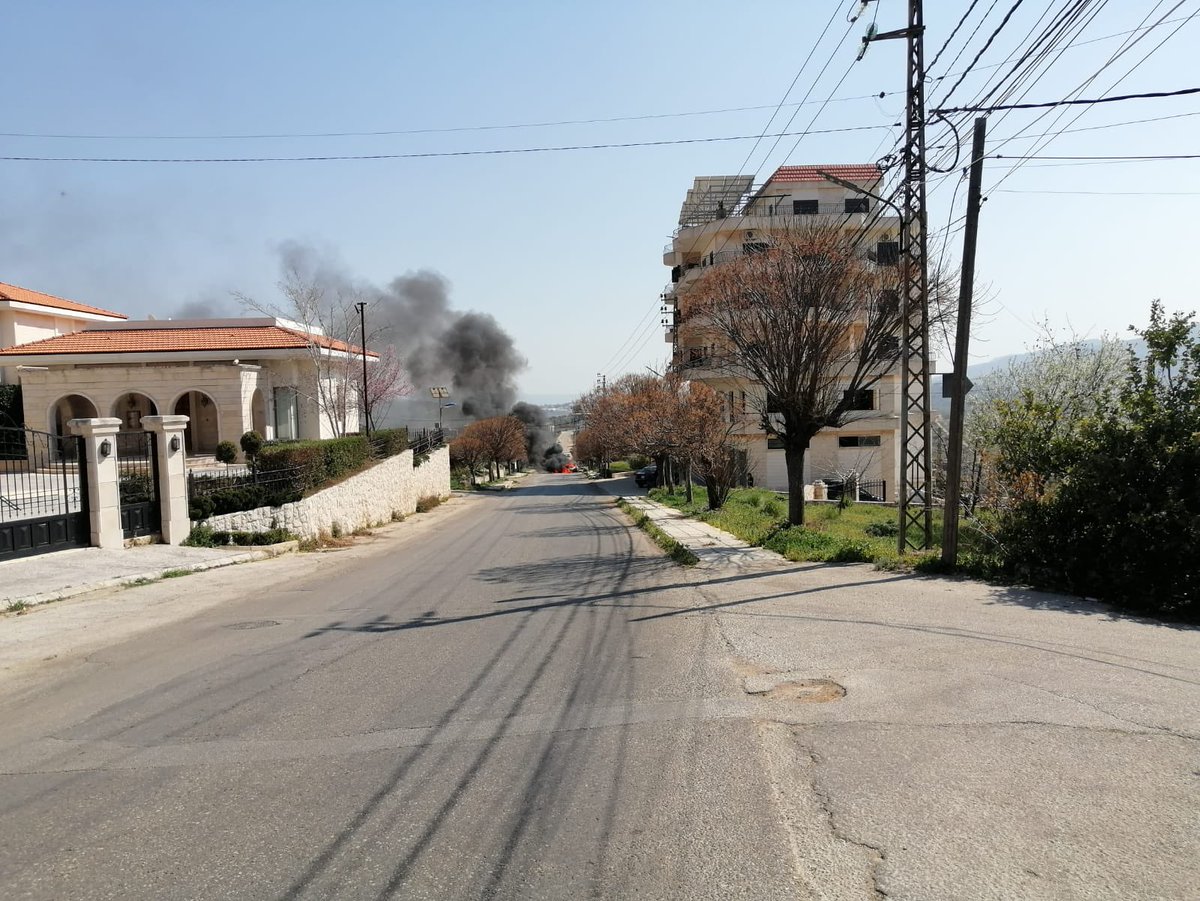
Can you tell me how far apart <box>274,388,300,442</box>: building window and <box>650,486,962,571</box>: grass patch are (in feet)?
48.7

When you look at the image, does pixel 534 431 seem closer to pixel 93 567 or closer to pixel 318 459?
pixel 318 459

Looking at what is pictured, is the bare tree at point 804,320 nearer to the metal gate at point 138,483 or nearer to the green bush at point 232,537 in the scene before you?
the green bush at point 232,537

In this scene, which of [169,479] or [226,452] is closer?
[169,479]

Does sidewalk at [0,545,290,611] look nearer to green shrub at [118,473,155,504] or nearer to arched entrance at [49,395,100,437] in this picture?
green shrub at [118,473,155,504]

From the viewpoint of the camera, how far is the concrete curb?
415 inches

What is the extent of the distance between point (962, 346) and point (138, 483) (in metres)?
14.1

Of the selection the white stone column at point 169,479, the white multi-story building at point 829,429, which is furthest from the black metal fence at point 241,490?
the white multi-story building at point 829,429

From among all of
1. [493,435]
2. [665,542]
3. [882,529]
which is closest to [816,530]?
[665,542]

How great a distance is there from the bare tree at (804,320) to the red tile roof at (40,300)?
29.2 meters

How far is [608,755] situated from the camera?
4.82 metres

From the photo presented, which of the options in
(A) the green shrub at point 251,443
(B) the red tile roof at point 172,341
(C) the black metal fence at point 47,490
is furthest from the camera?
(B) the red tile roof at point 172,341

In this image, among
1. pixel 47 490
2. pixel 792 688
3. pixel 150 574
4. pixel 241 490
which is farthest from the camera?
pixel 241 490

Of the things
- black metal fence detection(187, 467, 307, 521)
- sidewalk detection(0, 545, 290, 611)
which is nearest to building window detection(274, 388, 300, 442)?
black metal fence detection(187, 467, 307, 521)

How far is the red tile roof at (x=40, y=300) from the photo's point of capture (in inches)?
1296
